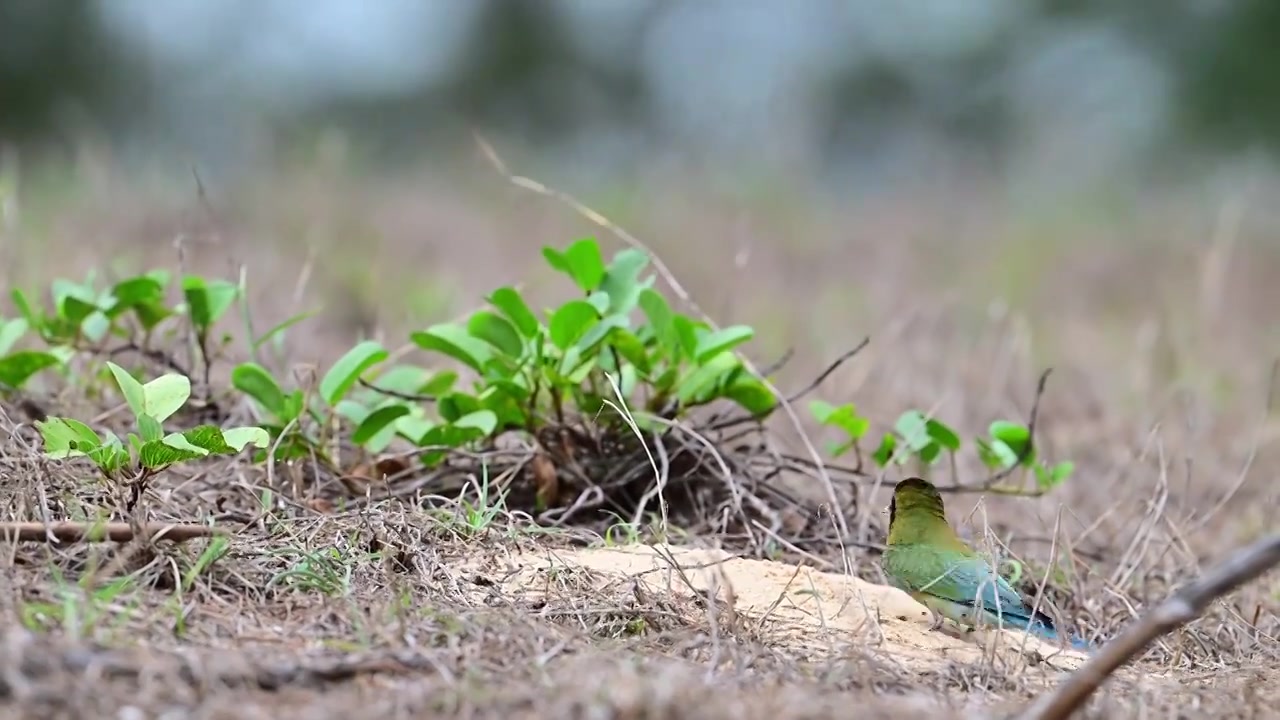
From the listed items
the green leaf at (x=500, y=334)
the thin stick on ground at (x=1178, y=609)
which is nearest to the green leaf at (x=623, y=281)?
the green leaf at (x=500, y=334)

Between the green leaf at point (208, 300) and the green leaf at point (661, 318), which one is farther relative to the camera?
the green leaf at point (208, 300)

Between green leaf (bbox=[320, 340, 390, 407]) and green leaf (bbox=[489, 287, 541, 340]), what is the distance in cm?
25

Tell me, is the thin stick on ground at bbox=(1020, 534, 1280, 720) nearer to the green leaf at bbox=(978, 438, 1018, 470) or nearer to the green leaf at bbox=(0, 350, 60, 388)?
the green leaf at bbox=(978, 438, 1018, 470)

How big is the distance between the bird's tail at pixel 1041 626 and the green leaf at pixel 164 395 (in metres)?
1.40

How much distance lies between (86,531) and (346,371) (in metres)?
0.70

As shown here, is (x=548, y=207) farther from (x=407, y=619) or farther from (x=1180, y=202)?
(x=407, y=619)

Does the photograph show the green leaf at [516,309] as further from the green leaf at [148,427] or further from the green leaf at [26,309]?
the green leaf at [26,309]

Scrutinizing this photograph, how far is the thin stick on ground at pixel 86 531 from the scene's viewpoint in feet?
6.28

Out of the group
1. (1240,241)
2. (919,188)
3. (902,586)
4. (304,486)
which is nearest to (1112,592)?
(902,586)

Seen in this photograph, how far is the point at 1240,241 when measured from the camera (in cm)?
790

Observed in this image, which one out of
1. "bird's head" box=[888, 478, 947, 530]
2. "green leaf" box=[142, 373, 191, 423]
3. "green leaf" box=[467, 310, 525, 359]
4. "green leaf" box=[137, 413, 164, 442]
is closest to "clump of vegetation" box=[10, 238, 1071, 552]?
"green leaf" box=[467, 310, 525, 359]

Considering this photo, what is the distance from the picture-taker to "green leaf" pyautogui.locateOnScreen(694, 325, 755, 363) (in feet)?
8.50

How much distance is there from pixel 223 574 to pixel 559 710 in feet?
2.34

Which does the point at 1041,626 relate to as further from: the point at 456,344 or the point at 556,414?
the point at 456,344
